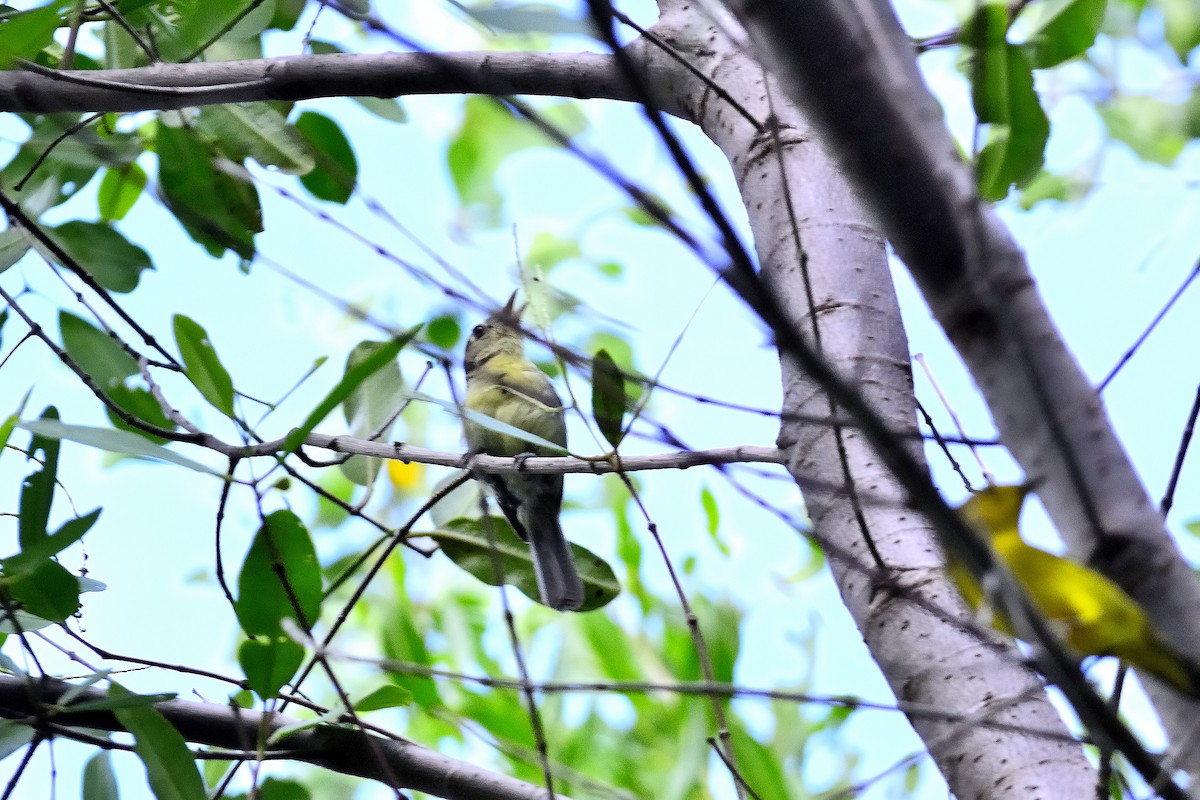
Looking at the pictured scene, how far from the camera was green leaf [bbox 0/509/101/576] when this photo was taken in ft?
4.57

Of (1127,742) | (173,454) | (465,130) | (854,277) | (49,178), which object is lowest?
(1127,742)

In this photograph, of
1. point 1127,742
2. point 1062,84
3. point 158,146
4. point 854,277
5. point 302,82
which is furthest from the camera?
point 1062,84

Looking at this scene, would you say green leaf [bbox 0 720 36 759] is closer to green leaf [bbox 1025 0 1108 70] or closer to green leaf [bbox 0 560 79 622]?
green leaf [bbox 0 560 79 622]

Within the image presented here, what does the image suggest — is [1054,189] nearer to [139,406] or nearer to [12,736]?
[139,406]

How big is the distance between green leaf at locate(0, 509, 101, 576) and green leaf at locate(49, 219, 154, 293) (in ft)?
2.20

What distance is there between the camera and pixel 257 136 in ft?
6.81

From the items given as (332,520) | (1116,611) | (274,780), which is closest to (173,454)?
(274,780)

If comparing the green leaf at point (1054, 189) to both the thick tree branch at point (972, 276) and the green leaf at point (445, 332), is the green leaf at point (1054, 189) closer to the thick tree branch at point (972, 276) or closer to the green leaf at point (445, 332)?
the green leaf at point (445, 332)

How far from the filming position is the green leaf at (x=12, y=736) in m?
1.40

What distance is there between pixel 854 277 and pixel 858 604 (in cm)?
45

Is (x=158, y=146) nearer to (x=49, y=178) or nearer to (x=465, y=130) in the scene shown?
(x=49, y=178)

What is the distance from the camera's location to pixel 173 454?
130cm

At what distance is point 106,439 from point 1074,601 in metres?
1.03

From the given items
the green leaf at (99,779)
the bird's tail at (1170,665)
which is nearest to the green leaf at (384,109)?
the green leaf at (99,779)
